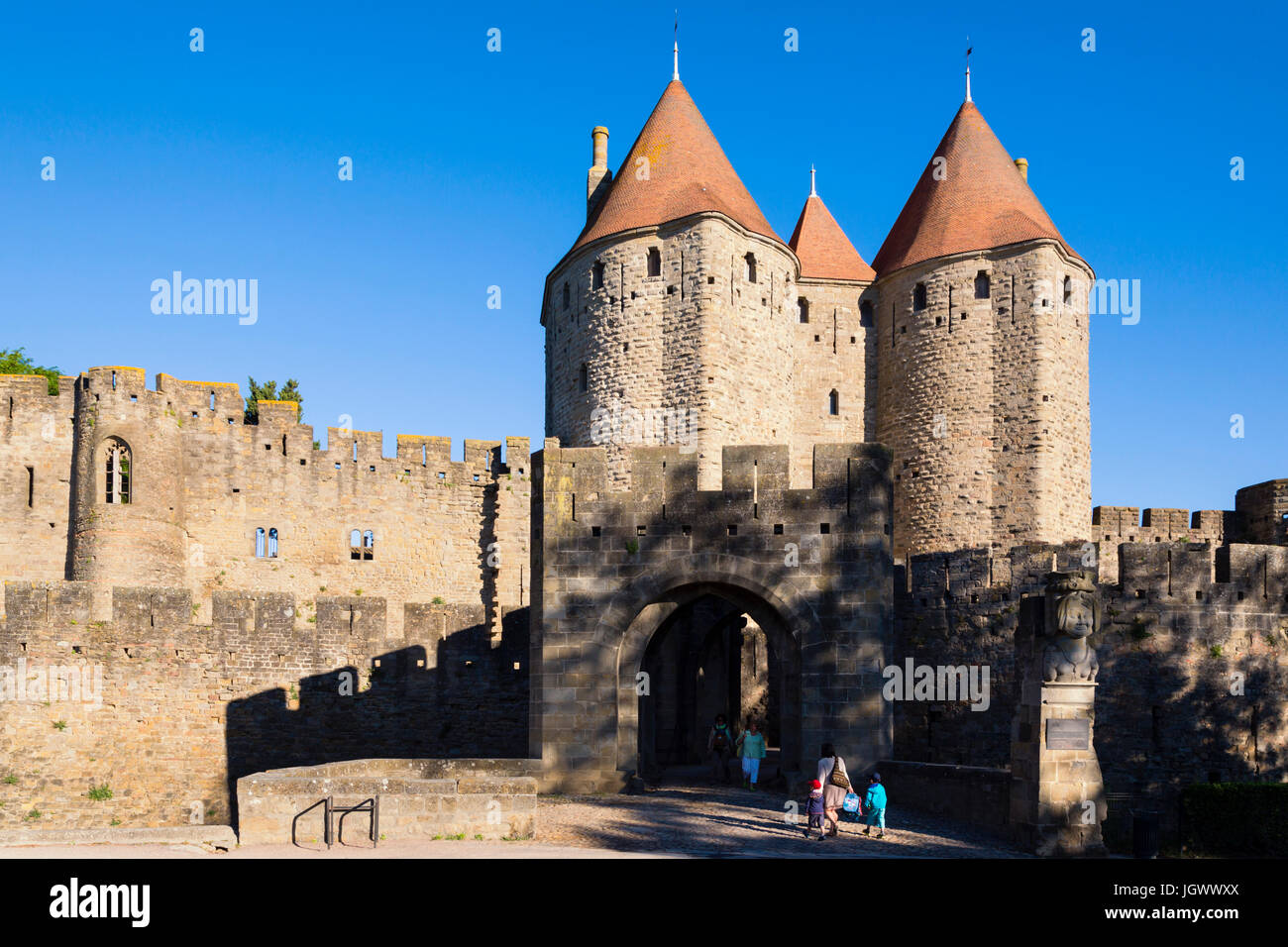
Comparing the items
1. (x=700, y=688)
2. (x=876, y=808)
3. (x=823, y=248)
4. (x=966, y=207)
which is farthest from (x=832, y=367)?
(x=876, y=808)

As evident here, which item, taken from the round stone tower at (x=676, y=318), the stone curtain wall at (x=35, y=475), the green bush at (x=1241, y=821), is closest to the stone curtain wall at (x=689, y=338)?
the round stone tower at (x=676, y=318)

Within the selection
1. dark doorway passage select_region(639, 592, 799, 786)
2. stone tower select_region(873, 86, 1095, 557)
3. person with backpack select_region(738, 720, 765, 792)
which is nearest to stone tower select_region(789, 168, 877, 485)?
stone tower select_region(873, 86, 1095, 557)

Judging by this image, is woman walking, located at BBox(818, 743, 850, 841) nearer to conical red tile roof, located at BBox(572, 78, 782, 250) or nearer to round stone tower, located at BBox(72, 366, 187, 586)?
conical red tile roof, located at BBox(572, 78, 782, 250)

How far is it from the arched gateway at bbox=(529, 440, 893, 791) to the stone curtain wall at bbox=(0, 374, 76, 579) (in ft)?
57.6

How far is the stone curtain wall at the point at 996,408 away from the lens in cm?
3089

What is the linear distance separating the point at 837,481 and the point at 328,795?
9.04m

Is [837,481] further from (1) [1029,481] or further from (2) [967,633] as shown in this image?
(1) [1029,481]

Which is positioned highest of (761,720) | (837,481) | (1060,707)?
(837,481)

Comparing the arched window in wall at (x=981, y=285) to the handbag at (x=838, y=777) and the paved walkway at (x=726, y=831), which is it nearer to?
the paved walkway at (x=726, y=831)

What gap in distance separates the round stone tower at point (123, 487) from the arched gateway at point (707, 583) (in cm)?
1562

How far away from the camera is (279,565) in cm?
3200

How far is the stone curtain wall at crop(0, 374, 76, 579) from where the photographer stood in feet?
98.6

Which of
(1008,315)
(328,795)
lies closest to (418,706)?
(328,795)

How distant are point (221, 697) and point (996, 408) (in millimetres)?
20610
